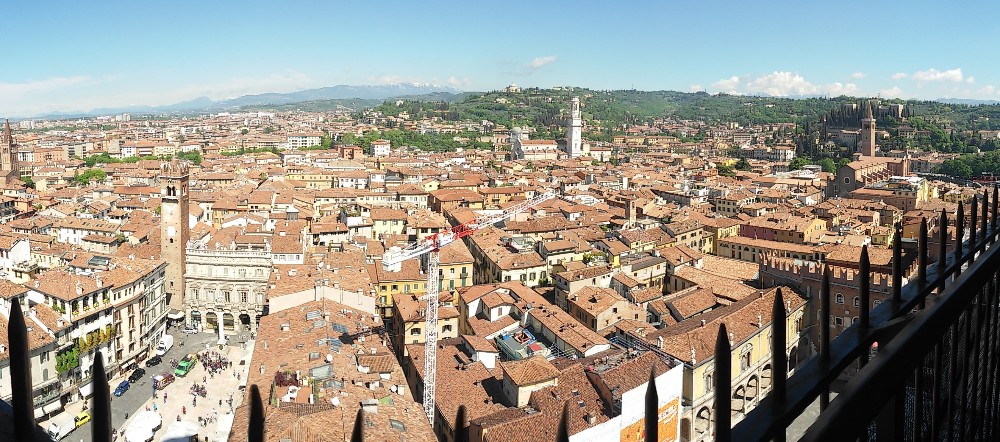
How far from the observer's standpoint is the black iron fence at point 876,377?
74 cm

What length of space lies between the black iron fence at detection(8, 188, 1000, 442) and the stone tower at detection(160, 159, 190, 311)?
70.6 ft

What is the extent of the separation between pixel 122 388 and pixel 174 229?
22.8 ft

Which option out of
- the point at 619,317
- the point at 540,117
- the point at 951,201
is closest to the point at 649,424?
the point at 619,317

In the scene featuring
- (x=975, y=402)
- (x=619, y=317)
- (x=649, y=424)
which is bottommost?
(x=619, y=317)

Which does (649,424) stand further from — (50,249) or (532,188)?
(532,188)

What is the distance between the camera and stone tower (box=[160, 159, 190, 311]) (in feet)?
68.8

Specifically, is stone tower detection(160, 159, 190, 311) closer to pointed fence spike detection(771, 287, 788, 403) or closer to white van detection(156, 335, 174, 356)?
white van detection(156, 335, 174, 356)

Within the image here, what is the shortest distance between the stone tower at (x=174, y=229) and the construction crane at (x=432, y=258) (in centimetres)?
620

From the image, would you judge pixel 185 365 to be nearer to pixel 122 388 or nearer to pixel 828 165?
pixel 122 388

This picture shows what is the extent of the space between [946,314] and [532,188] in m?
38.9

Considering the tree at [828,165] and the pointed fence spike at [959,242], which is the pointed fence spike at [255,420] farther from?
the tree at [828,165]

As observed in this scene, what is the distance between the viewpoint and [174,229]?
70.2ft

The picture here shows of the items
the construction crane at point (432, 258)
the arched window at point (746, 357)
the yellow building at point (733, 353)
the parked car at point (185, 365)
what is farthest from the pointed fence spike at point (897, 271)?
the parked car at point (185, 365)

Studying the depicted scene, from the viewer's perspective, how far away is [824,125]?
66.1 meters
